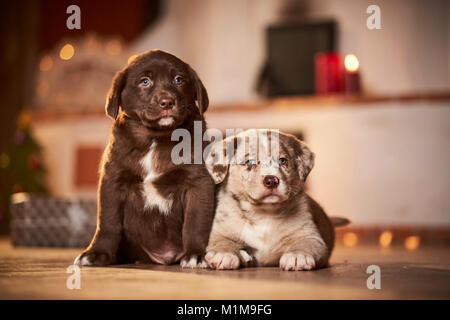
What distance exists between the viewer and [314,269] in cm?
207

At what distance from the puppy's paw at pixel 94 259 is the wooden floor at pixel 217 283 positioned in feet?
0.25

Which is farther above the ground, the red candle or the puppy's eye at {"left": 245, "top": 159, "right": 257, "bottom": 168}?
the red candle

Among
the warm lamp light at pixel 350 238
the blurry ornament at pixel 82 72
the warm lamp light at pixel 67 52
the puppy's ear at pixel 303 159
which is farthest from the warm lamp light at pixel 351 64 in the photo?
the puppy's ear at pixel 303 159

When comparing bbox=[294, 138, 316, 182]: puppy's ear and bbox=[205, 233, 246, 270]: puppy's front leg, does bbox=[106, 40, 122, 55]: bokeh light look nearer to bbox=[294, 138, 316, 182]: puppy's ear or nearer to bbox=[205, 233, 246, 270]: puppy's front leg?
bbox=[294, 138, 316, 182]: puppy's ear

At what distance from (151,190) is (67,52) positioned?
179 inches

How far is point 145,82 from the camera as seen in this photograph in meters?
2.14

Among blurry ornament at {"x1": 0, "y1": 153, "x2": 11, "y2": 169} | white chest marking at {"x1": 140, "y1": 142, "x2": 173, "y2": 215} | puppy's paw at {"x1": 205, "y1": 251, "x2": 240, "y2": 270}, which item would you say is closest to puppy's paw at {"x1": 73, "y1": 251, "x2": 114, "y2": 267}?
white chest marking at {"x1": 140, "y1": 142, "x2": 173, "y2": 215}

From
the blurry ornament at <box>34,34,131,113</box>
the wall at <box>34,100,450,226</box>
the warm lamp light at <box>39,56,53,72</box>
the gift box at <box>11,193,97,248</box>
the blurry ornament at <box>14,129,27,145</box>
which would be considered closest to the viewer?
the gift box at <box>11,193,97,248</box>

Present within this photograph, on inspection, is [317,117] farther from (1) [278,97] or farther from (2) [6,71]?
(2) [6,71]

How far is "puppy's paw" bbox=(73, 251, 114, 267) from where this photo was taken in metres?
2.09

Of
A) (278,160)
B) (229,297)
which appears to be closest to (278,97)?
(278,160)

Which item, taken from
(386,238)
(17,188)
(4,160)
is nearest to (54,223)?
(17,188)

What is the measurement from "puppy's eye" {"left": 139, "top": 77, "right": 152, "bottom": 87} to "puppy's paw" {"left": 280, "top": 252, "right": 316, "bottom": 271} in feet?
2.79
